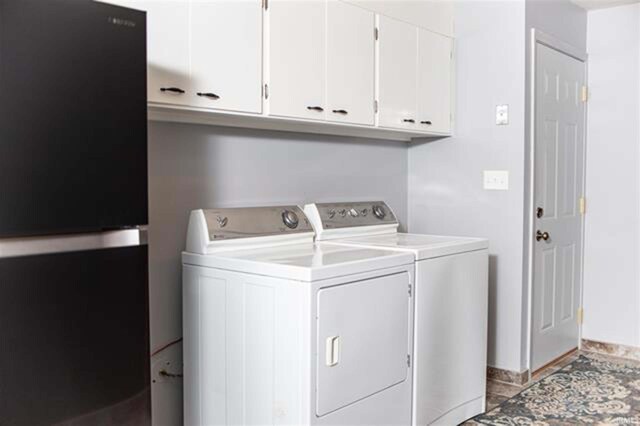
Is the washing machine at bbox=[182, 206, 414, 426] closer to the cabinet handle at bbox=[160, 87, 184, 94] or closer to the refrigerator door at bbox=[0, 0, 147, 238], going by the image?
the cabinet handle at bbox=[160, 87, 184, 94]

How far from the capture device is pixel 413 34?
3309 mm

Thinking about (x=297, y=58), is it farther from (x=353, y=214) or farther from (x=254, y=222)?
(x=353, y=214)

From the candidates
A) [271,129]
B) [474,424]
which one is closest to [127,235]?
[271,129]

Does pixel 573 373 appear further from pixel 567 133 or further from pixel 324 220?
pixel 324 220

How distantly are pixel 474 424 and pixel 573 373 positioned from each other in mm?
1087

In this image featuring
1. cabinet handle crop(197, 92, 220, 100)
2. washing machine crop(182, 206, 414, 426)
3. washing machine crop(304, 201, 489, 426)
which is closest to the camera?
washing machine crop(182, 206, 414, 426)

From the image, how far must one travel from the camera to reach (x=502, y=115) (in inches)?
136

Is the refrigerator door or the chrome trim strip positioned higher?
the refrigerator door

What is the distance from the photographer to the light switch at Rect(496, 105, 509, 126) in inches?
135

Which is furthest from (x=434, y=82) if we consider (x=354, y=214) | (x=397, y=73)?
(x=354, y=214)

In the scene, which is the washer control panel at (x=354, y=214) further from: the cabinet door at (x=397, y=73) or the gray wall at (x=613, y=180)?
the gray wall at (x=613, y=180)

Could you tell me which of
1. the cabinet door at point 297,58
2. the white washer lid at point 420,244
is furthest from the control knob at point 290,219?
the cabinet door at point 297,58

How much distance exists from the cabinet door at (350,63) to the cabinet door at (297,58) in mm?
65

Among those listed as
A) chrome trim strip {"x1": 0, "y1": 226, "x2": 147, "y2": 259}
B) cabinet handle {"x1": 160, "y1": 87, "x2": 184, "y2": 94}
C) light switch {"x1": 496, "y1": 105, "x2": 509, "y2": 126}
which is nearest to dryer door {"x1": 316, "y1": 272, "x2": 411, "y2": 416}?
chrome trim strip {"x1": 0, "y1": 226, "x2": 147, "y2": 259}
